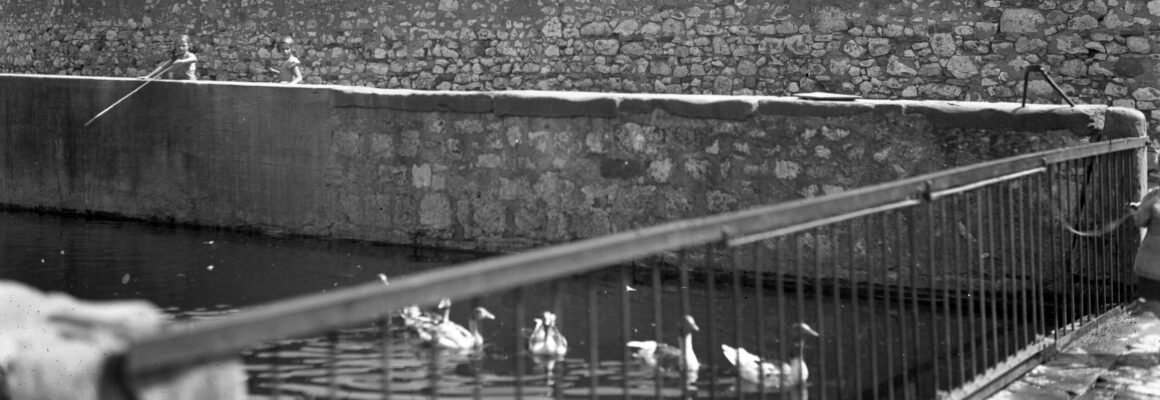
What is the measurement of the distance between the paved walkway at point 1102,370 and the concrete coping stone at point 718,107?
1.64 metres

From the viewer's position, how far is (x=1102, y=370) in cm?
527

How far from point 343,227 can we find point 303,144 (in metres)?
0.75

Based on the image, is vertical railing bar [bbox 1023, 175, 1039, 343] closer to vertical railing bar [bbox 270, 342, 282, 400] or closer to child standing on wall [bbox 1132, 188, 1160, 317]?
child standing on wall [bbox 1132, 188, 1160, 317]

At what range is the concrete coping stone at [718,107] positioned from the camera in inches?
297

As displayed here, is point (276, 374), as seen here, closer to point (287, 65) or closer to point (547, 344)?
point (547, 344)

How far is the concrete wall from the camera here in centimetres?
812

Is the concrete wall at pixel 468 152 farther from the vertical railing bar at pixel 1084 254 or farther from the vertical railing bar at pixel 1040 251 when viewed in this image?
the vertical railing bar at pixel 1040 251

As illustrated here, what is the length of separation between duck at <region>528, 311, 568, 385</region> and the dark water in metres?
0.07

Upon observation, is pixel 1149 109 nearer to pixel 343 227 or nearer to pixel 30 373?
pixel 343 227

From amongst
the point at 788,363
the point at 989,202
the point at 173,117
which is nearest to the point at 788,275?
the point at 788,363

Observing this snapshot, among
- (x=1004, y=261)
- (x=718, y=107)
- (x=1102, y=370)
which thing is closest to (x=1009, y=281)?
(x=718, y=107)

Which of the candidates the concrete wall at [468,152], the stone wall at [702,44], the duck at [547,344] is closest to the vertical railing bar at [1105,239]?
the concrete wall at [468,152]

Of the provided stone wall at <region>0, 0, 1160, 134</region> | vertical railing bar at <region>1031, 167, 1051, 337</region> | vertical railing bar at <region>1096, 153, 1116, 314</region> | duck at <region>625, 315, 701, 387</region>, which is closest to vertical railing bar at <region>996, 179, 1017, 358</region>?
vertical railing bar at <region>1031, 167, 1051, 337</region>

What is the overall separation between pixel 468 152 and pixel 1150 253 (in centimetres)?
Result: 501
